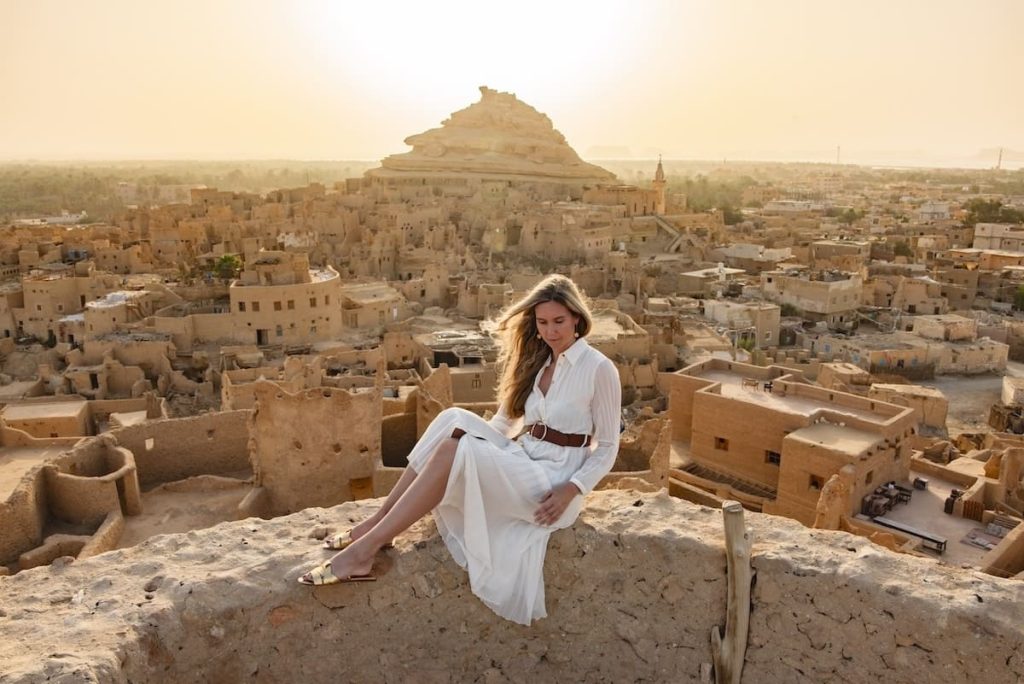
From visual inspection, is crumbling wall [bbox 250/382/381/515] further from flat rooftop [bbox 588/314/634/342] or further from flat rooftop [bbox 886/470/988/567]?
flat rooftop [bbox 588/314/634/342]

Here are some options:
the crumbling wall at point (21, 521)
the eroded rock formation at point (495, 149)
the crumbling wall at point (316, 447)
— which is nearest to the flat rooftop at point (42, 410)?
the crumbling wall at point (21, 521)

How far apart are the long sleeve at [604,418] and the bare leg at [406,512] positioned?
59 centimetres

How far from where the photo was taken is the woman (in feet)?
10.7

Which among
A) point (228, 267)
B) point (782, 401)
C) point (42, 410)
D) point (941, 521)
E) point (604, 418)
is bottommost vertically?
point (941, 521)

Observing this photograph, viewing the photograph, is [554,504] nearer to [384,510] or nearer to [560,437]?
[560,437]

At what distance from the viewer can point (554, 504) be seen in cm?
327

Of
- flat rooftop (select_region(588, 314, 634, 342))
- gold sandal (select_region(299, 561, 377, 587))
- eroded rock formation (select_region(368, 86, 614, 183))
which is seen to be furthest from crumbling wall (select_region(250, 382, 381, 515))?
eroded rock formation (select_region(368, 86, 614, 183))

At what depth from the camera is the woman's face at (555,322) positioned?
11.7ft

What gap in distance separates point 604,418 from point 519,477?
0.48 m

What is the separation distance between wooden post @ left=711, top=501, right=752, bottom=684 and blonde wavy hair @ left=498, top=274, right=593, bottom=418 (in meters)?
1.03

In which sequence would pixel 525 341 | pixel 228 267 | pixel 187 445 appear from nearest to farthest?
pixel 525 341, pixel 187 445, pixel 228 267

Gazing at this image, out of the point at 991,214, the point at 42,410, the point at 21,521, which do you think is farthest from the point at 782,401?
the point at 991,214

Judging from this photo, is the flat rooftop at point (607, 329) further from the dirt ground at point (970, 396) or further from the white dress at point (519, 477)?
the white dress at point (519, 477)

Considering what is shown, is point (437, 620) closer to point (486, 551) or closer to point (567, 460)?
point (486, 551)
